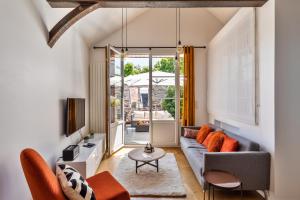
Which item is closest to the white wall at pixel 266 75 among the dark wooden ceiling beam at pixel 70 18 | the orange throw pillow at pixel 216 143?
the orange throw pillow at pixel 216 143

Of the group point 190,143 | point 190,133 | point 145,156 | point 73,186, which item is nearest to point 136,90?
point 190,133

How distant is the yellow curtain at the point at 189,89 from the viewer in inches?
204

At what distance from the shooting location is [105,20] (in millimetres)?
4512

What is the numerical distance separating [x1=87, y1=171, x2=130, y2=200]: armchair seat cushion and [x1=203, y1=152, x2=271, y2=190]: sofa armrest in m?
1.18

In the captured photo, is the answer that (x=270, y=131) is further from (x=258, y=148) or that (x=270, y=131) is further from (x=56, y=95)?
(x=56, y=95)

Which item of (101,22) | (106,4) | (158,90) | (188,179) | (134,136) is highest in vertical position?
(101,22)

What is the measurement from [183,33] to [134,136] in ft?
10.7

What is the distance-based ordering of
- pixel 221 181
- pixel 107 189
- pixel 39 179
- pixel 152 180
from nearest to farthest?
pixel 39 179
pixel 107 189
pixel 221 181
pixel 152 180

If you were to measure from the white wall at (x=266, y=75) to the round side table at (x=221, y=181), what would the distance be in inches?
26.4

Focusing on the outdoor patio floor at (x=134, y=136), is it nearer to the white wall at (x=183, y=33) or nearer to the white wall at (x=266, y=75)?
the white wall at (x=183, y=33)

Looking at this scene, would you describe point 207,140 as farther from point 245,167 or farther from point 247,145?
point 245,167
